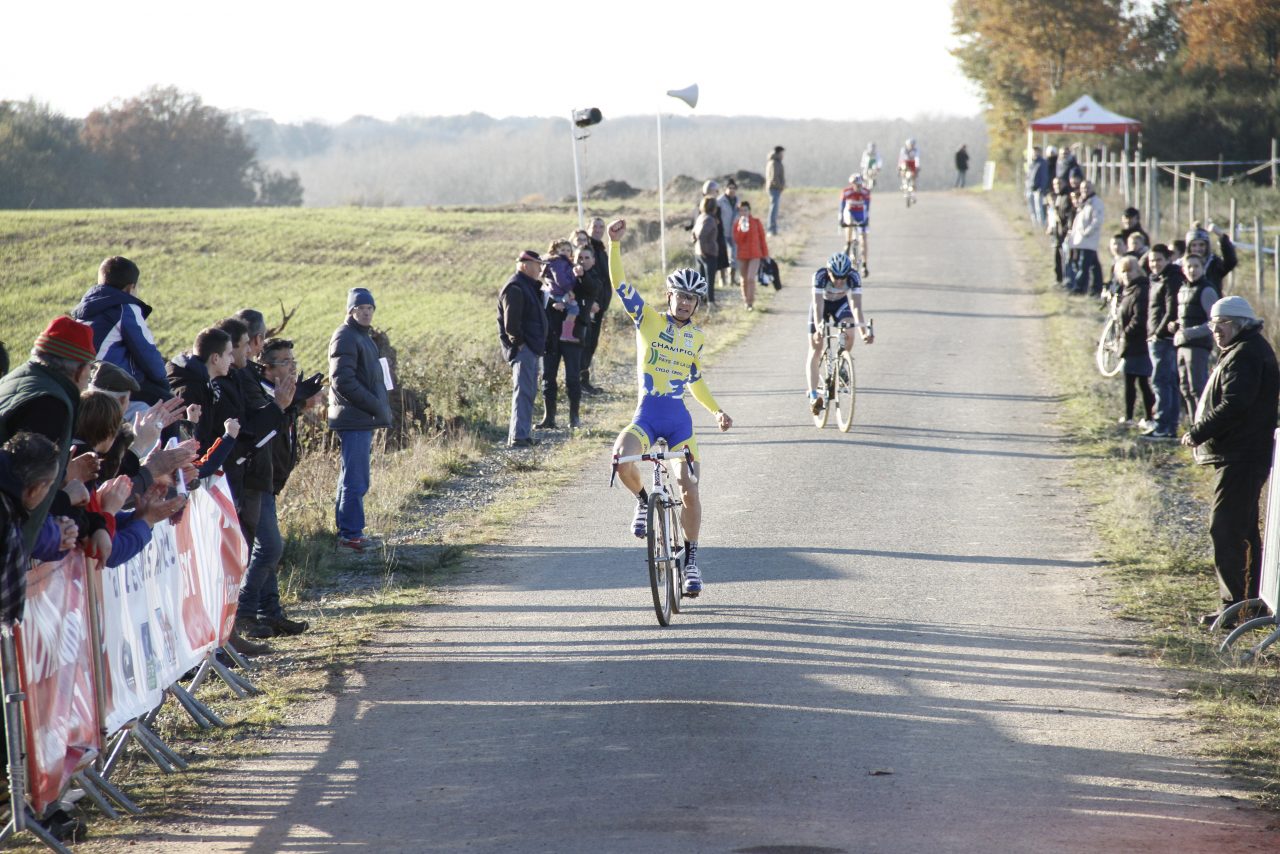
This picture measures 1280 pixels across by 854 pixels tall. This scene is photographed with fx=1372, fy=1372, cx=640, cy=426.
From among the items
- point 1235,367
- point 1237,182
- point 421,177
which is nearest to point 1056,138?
point 1237,182

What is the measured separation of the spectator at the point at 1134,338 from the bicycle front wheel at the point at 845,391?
3.11 m

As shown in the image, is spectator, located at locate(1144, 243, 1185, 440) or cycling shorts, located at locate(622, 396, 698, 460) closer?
cycling shorts, located at locate(622, 396, 698, 460)

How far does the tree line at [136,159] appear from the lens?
69.6 m

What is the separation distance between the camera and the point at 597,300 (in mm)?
17719

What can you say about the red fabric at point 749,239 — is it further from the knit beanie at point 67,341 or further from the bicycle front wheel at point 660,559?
the knit beanie at point 67,341

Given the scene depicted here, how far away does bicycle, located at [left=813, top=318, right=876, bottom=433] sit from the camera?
16.0 meters

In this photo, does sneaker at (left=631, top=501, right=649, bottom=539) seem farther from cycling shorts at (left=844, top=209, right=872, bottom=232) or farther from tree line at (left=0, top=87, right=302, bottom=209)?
tree line at (left=0, top=87, right=302, bottom=209)

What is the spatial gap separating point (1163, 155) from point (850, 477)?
141 feet

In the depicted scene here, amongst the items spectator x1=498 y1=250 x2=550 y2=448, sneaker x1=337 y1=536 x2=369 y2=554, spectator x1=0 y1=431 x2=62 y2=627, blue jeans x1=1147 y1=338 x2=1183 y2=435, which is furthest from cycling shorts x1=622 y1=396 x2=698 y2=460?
blue jeans x1=1147 y1=338 x2=1183 y2=435

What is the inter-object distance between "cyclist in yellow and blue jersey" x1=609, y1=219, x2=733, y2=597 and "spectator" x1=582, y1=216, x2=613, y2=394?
25.7 feet

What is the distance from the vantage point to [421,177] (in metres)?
167

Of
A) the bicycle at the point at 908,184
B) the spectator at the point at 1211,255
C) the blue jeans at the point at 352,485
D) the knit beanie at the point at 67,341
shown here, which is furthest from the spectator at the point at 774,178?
the knit beanie at the point at 67,341

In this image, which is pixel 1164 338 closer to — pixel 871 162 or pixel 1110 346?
pixel 1110 346

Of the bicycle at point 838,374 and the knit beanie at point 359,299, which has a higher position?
the knit beanie at point 359,299
